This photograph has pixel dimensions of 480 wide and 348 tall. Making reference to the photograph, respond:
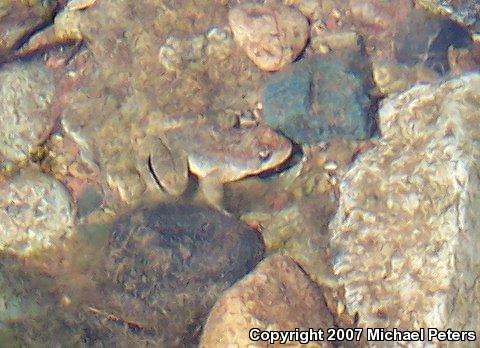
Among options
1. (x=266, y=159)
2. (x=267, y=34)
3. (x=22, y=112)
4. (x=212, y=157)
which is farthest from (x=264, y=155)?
(x=22, y=112)

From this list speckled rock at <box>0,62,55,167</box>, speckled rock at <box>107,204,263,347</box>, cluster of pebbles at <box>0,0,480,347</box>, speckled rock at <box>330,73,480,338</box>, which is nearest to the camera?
speckled rock at <box>330,73,480,338</box>

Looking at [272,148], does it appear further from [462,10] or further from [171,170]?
[462,10]

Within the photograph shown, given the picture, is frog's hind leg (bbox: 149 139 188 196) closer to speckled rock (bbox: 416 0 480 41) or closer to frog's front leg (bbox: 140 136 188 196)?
frog's front leg (bbox: 140 136 188 196)

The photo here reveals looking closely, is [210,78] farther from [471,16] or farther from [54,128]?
[471,16]

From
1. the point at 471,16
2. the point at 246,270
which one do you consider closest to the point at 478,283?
the point at 246,270

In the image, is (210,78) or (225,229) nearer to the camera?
(225,229)

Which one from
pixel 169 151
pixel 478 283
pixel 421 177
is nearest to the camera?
pixel 478 283

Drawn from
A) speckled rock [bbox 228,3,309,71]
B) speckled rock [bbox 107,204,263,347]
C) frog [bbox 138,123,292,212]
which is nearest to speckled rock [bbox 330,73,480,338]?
frog [bbox 138,123,292,212]
